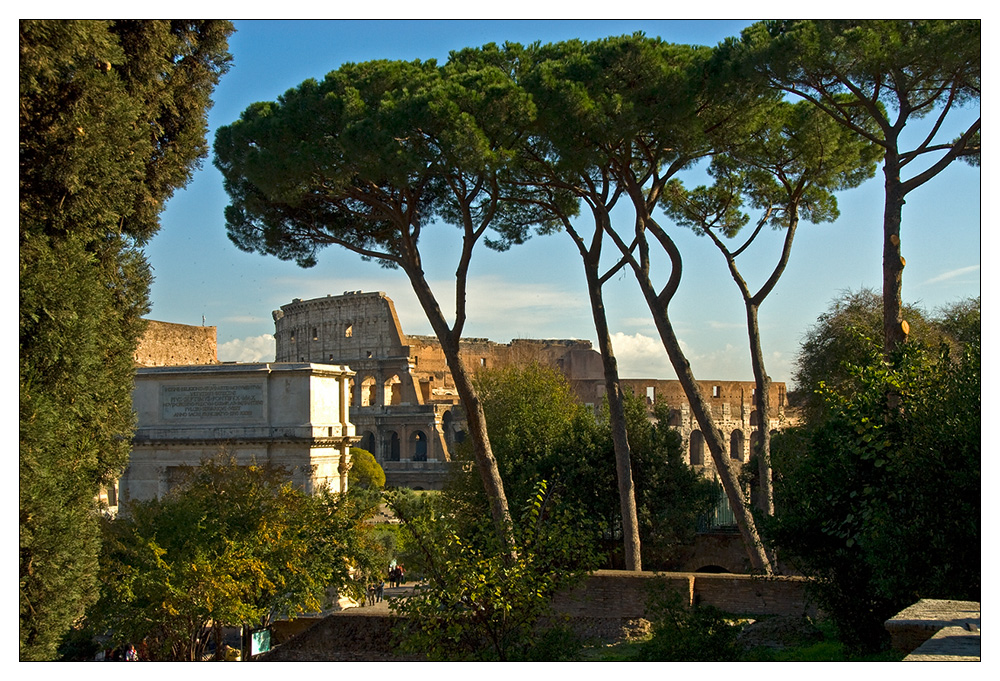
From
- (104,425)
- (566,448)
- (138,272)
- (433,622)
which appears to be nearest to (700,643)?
(433,622)

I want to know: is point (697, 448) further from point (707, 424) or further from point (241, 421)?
point (707, 424)

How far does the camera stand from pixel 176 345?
22.3 m

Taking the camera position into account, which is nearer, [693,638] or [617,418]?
[693,638]

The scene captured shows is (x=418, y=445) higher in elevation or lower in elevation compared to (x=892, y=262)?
lower

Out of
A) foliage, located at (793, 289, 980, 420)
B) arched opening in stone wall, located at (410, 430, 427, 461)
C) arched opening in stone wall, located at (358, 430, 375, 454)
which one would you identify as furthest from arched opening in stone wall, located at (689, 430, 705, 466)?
foliage, located at (793, 289, 980, 420)

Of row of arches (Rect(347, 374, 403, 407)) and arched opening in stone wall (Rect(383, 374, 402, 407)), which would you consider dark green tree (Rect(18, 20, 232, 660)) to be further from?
arched opening in stone wall (Rect(383, 374, 402, 407))

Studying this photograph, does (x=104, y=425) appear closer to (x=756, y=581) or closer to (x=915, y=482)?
(x=915, y=482)

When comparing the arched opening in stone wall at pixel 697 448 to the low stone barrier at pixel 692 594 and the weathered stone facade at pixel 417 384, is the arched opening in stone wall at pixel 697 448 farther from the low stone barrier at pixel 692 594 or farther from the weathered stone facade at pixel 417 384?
the low stone barrier at pixel 692 594

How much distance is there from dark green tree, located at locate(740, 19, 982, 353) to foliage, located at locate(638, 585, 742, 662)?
8.14 ft

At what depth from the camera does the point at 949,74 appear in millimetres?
7105

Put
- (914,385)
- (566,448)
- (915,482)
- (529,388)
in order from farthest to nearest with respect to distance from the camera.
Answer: (529,388)
(566,448)
(914,385)
(915,482)

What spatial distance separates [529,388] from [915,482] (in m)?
13.3

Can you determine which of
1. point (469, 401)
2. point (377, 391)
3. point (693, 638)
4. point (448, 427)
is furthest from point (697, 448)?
point (693, 638)

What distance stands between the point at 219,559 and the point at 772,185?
727cm
